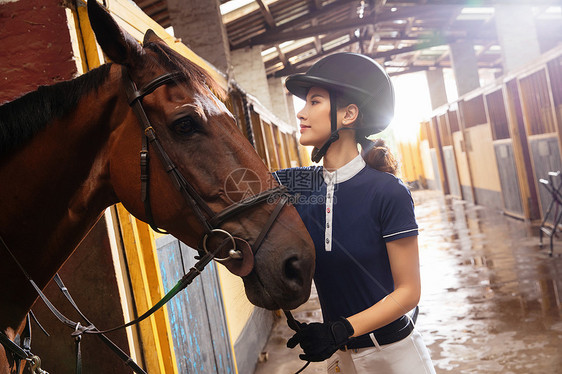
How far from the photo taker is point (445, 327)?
421 centimetres

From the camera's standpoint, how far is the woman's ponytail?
155cm

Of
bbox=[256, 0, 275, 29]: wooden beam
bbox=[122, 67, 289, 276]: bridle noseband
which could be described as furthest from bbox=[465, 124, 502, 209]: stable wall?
bbox=[122, 67, 289, 276]: bridle noseband

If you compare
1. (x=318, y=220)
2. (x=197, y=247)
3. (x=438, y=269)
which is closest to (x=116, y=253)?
(x=197, y=247)

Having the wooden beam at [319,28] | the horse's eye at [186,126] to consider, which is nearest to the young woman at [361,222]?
the horse's eye at [186,126]

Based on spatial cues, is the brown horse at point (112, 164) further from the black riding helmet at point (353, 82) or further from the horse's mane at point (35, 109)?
the black riding helmet at point (353, 82)

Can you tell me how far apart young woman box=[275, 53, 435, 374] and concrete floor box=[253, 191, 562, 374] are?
2.23 metres

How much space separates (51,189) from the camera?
4.49 feet

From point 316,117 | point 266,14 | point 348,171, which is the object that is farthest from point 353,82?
point 266,14

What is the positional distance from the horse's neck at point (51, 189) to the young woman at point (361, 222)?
24.0 inches

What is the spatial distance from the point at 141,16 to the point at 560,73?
19.8 feet

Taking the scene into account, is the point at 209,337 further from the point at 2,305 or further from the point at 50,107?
the point at 50,107

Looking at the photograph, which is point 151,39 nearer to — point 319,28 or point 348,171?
point 348,171

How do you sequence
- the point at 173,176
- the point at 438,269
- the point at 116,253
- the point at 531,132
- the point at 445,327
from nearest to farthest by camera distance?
1. the point at 173,176
2. the point at 116,253
3. the point at 445,327
4. the point at 438,269
5. the point at 531,132

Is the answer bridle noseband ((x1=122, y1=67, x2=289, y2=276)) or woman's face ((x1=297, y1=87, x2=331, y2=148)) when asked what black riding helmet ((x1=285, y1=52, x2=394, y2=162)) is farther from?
bridle noseband ((x1=122, y1=67, x2=289, y2=276))
